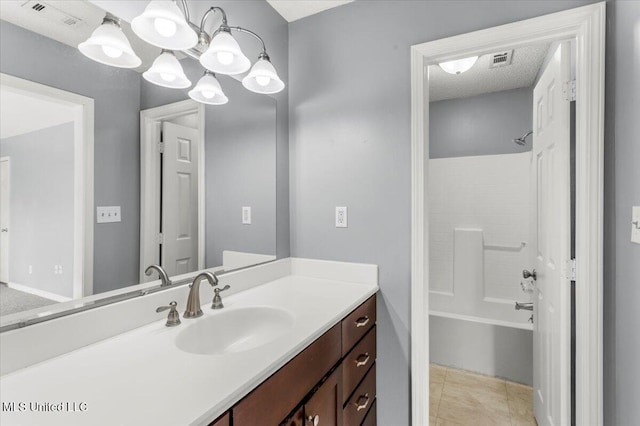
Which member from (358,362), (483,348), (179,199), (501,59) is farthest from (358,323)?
(501,59)

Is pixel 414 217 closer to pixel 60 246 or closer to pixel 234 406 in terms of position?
pixel 234 406

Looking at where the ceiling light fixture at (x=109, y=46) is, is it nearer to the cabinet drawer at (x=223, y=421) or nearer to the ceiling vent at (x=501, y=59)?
the cabinet drawer at (x=223, y=421)

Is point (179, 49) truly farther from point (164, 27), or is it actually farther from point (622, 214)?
point (622, 214)

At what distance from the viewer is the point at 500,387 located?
2.24 meters

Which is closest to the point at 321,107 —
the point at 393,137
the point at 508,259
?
the point at 393,137

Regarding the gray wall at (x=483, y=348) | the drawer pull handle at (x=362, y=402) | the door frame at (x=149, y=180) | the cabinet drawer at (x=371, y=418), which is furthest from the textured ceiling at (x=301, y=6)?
the gray wall at (x=483, y=348)

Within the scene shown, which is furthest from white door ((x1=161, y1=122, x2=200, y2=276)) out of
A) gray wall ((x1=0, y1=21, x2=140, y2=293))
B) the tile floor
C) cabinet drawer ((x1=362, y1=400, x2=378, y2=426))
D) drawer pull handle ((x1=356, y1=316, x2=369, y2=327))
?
the tile floor

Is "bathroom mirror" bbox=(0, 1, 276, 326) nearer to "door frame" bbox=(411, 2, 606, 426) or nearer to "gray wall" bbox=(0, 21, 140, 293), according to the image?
"gray wall" bbox=(0, 21, 140, 293)

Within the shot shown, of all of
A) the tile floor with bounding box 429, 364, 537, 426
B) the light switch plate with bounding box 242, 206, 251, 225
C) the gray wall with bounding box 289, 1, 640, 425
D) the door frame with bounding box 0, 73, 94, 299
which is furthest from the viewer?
the tile floor with bounding box 429, 364, 537, 426

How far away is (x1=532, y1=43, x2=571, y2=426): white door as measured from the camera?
4.39ft

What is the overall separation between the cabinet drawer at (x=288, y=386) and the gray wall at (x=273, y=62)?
2.54ft

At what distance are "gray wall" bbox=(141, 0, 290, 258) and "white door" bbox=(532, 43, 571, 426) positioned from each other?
1.36m

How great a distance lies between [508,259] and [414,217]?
1843mm

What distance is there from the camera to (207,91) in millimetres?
1374
